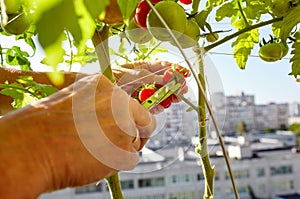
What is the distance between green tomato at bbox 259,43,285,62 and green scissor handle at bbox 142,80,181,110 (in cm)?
15

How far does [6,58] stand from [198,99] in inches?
13.8

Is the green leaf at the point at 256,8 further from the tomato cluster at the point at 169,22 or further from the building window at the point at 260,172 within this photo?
the building window at the point at 260,172

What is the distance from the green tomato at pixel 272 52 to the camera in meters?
0.54

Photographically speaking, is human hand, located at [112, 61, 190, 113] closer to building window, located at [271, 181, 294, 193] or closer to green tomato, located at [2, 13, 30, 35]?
green tomato, located at [2, 13, 30, 35]

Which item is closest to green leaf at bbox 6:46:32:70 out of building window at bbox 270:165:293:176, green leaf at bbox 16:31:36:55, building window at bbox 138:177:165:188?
green leaf at bbox 16:31:36:55

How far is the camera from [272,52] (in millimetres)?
538

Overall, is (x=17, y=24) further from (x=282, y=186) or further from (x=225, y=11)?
(x=282, y=186)

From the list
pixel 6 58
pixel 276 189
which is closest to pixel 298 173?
pixel 276 189

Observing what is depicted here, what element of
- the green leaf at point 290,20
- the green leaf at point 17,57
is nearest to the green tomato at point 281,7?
the green leaf at point 290,20

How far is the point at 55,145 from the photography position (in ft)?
1.06

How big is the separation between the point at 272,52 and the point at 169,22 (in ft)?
0.65

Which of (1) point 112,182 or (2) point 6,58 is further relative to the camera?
(2) point 6,58

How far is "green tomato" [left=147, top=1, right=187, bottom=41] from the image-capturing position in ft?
1.25

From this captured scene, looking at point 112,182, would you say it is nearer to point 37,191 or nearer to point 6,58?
point 37,191
